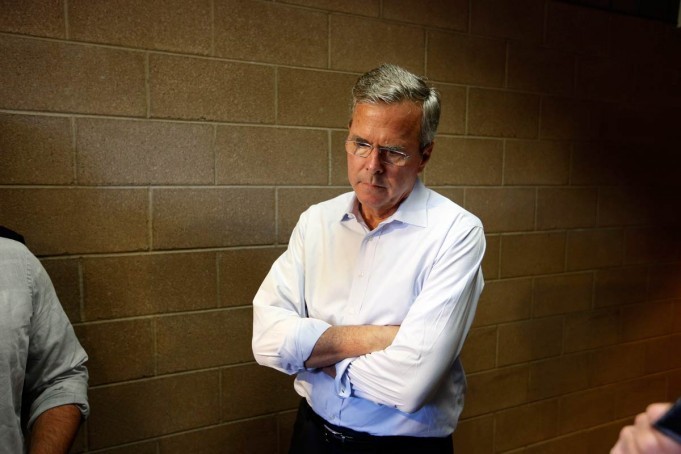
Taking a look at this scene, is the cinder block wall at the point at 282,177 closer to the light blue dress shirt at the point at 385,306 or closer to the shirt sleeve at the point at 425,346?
the light blue dress shirt at the point at 385,306

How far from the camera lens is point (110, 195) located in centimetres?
165

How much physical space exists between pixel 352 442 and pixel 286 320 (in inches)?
15.6

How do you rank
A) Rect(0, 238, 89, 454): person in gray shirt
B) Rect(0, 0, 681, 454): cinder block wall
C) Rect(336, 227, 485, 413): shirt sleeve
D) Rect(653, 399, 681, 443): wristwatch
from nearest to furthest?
Rect(653, 399, 681, 443): wristwatch < Rect(0, 238, 89, 454): person in gray shirt < Rect(336, 227, 485, 413): shirt sleeve < Rect(0, 0, 681, 454): cinder block wall

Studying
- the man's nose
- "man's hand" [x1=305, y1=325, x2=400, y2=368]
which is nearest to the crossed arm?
"man's hand" [x1=305, y1=325, x2=400, y2=368]

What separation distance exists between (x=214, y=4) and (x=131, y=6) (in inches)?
11.3

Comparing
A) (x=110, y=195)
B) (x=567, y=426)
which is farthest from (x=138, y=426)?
(x=567, y=426)

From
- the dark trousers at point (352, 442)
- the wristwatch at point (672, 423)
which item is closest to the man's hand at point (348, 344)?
the dark trousers at point (352, 442)

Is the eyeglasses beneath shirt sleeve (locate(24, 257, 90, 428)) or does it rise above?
above

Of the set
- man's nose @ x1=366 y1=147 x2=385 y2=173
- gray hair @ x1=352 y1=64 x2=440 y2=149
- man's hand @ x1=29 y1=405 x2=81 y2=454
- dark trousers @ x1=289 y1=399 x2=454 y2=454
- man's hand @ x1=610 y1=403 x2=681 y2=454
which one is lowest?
dark trousers @ x1=289 y1=399 x2=454 y2=454

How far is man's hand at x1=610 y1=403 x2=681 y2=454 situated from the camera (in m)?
0.50

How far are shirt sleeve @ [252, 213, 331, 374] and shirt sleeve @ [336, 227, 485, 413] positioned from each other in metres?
0.13

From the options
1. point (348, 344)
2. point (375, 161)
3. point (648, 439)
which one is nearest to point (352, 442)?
point (348, 344)

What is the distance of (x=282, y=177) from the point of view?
74.8 inches

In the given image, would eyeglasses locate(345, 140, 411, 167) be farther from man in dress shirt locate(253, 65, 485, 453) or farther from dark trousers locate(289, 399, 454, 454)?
dark trousers locate(289, 399, 454, 454)
